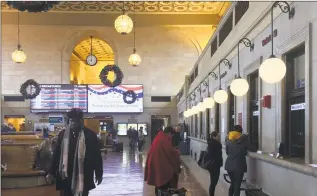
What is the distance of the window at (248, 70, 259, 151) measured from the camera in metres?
8.48

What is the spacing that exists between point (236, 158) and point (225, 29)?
5290 mm

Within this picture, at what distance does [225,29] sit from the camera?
11656 mm

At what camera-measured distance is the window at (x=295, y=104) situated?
19.7 feet

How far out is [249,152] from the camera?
312 inches

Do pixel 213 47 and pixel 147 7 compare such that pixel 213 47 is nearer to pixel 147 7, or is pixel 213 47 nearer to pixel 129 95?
pixel 129 95

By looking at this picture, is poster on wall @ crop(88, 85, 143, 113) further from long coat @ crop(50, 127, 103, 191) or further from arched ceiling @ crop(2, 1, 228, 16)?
long coat @ crop(50, 127, 103, 191)

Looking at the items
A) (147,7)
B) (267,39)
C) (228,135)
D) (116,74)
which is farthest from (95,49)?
(267,39)

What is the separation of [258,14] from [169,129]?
8.26ft

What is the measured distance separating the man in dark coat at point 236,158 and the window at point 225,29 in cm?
432

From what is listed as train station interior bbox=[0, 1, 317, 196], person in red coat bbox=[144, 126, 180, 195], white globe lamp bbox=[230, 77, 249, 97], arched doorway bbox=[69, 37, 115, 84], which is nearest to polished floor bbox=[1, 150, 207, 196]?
train station interior bbox=[0, 1, 317, 196]

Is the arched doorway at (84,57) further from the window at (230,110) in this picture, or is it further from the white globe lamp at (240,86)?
the white globe lamp at (240,86)

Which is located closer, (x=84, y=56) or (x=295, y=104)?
(x=295, y=104)

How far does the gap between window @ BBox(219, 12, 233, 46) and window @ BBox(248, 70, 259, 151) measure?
2.48 meters

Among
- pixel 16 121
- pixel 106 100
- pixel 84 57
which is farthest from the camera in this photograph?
pixel 84 57
